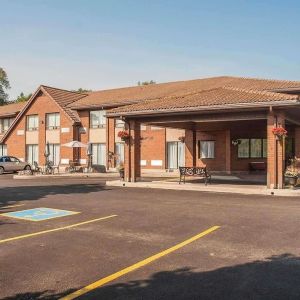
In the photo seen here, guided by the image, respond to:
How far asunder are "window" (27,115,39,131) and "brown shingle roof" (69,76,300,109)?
15.9 feet

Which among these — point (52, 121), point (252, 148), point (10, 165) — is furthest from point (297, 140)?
point (10, 165)

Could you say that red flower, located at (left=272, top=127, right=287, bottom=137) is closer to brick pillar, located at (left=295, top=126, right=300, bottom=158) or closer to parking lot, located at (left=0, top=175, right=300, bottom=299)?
parking lot, located at (left=0, top=175, right=300, bottom=299)

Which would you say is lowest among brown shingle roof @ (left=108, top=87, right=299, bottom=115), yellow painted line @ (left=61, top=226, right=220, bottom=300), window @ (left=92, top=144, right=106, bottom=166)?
yellow painted line @ (left=61, top=226, right=220, bottom=300)

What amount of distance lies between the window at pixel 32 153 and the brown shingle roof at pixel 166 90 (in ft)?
21.1

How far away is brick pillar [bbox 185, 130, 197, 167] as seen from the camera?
29.0m

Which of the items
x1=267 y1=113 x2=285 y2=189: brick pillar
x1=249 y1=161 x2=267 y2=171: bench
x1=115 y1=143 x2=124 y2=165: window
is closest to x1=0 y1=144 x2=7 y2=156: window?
x1=115 y1=143 x2=124 y2=165: window

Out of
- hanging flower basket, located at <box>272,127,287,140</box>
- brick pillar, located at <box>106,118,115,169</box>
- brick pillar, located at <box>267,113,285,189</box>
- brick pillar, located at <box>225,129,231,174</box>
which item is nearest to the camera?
hanging flower basket, located at <box>272,127,287,140</box>

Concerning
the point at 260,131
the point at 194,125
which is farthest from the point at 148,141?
the point at 260,131

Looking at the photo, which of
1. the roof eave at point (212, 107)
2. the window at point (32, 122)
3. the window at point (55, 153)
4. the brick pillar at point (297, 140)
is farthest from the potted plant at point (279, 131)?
the window at point (32, 122)

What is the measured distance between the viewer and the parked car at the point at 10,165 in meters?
34.7

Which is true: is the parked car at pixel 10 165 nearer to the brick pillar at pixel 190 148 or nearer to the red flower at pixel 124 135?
the brick pillar at pixel 190 148

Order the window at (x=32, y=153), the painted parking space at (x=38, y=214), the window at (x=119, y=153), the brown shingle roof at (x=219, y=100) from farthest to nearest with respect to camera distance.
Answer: the window at (x=32, y=153) → the window at (x=119, y=153) → the brown shingle roof at (x=219, y=100) → the painted parking space at (x=38, y=214)

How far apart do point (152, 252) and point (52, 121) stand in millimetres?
31643

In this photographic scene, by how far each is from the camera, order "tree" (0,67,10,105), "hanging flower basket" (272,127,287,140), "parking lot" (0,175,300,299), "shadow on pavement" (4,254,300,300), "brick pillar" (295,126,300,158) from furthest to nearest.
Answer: "tree" (0,67,10,105), "brick pillar" (295,126,300,158), "hanging flower basket" (272,127,287,140), "parking lot" (0,175,300,299), "shadow on pavement" (4,254,300,300)
